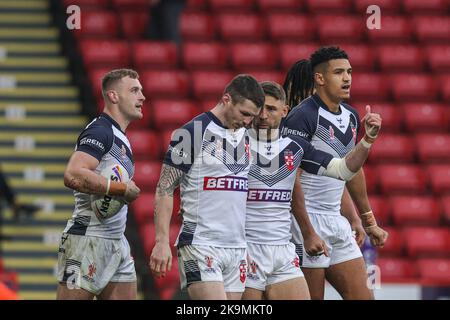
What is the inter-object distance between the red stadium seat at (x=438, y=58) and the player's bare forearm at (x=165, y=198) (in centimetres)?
928

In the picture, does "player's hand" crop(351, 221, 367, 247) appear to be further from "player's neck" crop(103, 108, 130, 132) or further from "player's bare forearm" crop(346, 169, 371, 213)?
"player's neck" crop(103, 108, 130, 132)

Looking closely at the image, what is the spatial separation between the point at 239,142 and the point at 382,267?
611 centimetres

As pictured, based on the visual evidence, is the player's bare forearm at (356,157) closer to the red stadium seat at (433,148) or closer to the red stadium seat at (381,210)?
the red stadium seat at (381,210)

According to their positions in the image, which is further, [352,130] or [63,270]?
[352,130]

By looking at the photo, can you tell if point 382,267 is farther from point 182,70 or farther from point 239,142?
point 239,142

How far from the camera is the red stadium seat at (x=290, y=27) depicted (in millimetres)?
15758

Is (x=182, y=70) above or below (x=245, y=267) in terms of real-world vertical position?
above

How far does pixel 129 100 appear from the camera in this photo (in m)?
7.47

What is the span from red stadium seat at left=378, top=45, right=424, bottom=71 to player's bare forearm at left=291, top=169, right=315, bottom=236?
8365 millimetres

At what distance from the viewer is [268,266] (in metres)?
7.14

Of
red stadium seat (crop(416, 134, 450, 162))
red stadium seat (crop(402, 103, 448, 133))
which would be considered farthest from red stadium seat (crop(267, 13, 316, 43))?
red stadium seat (crop(416, 134, 450, 162))

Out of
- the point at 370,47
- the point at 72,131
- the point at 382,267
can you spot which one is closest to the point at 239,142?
the point at 382,267

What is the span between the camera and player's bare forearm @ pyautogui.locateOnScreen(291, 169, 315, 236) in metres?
7.33
